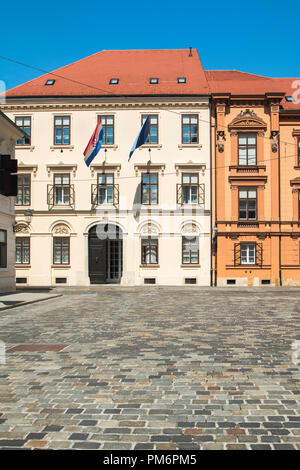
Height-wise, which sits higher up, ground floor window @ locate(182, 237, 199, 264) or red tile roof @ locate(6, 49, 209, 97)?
red tile roof @ locate(6, 49, 209, 97)

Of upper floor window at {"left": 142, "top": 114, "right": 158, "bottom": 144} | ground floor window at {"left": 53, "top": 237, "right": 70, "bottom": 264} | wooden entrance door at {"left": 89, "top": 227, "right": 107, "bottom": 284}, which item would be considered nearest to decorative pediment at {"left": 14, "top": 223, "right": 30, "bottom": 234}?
ground floor window at {"left": 53, "top": 237, "right": 70, "bottom": 264}

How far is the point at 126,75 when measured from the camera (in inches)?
1260

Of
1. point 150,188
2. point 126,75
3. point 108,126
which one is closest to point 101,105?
point 108,126

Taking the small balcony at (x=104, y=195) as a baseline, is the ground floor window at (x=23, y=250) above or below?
below

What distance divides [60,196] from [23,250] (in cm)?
427

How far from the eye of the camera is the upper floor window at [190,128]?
29594 millimetres

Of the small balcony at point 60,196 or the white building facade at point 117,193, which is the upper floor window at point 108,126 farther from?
the small balcony at point 60,196

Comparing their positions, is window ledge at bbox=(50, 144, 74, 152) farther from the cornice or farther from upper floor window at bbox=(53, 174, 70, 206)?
the cornice

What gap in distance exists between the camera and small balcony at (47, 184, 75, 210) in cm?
2958

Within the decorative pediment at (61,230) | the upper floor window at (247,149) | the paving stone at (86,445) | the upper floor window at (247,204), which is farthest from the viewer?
the decorative pediment at (61,230)

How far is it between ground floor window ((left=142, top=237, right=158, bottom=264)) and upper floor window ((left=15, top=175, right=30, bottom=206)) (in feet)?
26.7

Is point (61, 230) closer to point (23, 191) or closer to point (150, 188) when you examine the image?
point (23, 191)

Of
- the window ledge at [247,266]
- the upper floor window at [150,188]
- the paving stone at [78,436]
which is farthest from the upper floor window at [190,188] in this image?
the paving stone at [78,436]
